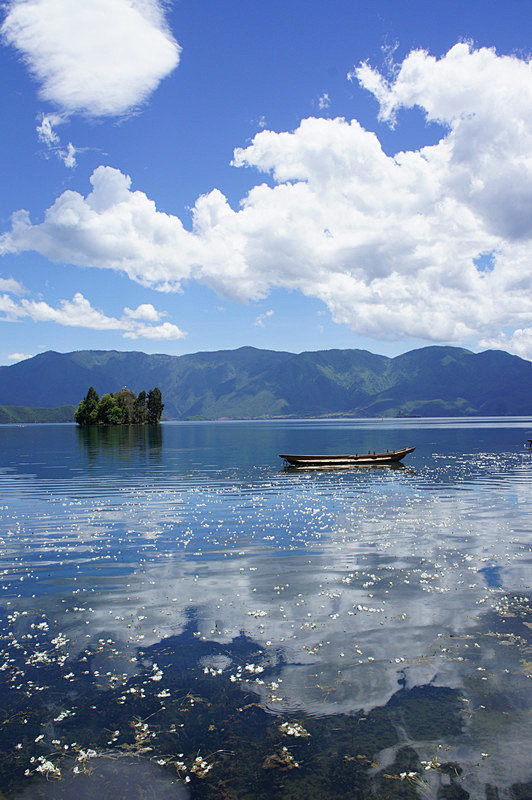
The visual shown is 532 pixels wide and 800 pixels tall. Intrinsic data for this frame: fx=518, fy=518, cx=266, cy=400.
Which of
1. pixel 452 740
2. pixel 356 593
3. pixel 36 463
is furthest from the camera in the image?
pixel 36 463

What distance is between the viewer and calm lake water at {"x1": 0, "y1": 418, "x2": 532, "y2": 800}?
1310cm

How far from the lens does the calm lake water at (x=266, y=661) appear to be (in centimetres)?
1310

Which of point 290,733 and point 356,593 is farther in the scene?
point 356,593

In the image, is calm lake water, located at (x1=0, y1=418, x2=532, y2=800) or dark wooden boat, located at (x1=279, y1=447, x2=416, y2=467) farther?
dark wooden boat, located at (x1=279, y1=447, x2=416, y2=467)

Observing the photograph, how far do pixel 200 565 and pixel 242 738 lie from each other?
16927 millimetres

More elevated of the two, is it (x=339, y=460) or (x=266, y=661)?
(x=266, y=661)

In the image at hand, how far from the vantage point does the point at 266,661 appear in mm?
18500

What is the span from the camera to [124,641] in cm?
2038

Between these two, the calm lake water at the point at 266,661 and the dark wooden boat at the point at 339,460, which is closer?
the calm lake water at the point at 266,661

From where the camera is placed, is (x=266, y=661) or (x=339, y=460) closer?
(x=266, y=661)

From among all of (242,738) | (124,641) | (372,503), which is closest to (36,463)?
(372,503)

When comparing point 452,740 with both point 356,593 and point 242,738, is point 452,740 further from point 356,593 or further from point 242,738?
point 356,593

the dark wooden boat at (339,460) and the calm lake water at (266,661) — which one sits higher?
the calm lake water at (266,661)

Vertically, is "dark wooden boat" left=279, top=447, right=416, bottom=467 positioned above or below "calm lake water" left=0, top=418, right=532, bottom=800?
below
